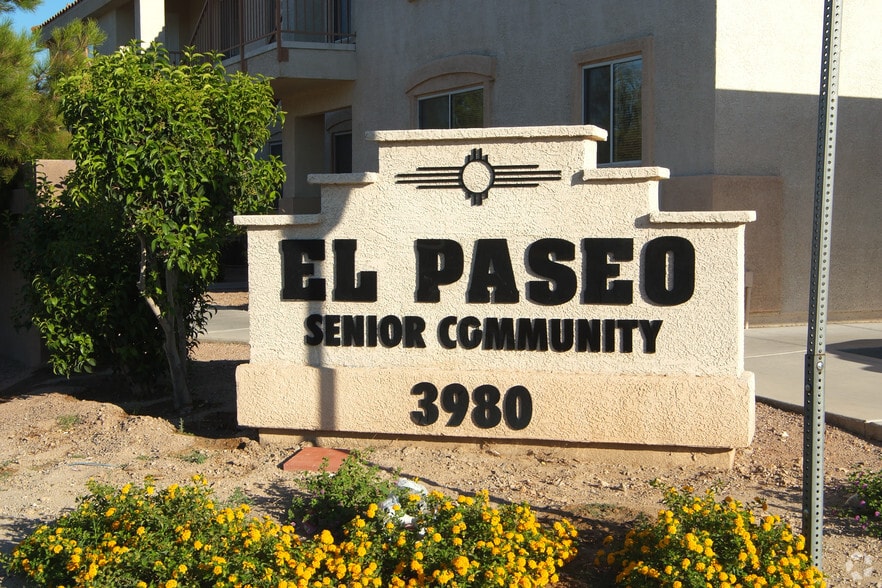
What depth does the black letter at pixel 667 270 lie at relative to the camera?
6.10m

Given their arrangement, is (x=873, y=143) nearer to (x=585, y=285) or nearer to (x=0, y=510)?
(x=585, y=285)

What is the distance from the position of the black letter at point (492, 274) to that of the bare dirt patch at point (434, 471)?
39.9 inches

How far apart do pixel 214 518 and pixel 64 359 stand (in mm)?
4396

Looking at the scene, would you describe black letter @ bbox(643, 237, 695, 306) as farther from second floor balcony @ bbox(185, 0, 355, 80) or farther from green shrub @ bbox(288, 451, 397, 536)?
Answer: second floor balcony @ bbox(185, 0, 355, 80)

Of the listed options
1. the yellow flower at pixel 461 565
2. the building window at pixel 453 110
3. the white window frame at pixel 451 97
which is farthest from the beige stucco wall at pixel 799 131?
the yellow flower at pixel 461 565

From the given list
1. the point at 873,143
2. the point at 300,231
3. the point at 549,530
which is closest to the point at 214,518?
the point at 549,530

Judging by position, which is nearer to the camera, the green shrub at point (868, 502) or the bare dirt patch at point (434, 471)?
the green shrub at point (868, 502)

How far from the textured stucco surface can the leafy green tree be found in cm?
87

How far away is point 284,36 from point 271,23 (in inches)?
34.0

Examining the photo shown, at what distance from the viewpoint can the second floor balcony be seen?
51.2ft

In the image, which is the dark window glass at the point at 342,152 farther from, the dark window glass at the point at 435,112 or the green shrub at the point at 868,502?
the green shrub at the point at 868,502

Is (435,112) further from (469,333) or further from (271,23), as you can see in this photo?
(469,333)

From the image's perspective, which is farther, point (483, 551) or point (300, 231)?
point (300, 231)

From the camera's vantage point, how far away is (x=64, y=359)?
8.53 m
